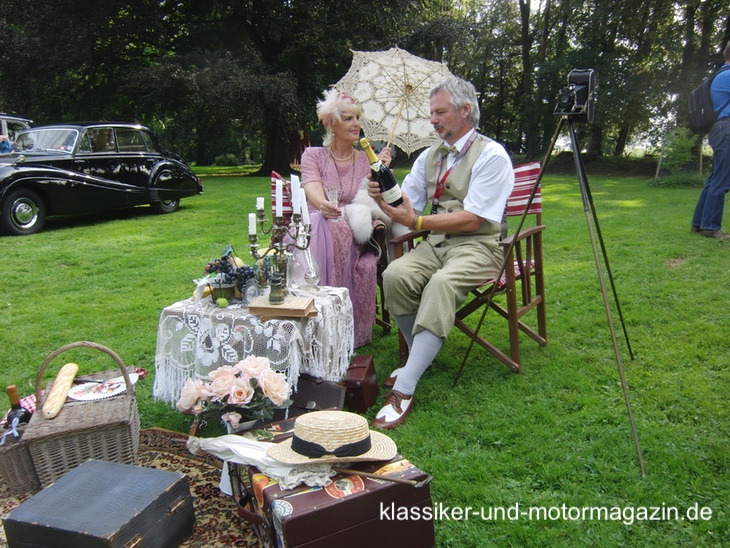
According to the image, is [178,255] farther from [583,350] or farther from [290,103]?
[290,103]

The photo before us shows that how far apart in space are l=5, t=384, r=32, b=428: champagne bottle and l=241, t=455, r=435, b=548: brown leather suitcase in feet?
3.82

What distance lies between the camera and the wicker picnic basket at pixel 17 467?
2.04 m

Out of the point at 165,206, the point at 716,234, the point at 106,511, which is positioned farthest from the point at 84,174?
the point at 716,234

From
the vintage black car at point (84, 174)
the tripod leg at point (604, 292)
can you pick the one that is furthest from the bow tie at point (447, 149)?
the vintage black car at point (84, 174)

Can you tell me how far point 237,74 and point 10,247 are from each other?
25.9 ft

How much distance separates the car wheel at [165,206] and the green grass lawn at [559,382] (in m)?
2.92

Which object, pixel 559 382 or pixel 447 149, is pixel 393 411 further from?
pixel 447 149

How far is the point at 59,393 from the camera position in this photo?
7.27ft

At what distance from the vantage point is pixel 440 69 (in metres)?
3.56

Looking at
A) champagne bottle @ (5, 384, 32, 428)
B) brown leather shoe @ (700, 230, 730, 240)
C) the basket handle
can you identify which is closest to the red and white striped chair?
the basket handle

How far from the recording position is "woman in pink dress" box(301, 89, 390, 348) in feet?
10.8

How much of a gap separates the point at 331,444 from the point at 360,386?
0.98m

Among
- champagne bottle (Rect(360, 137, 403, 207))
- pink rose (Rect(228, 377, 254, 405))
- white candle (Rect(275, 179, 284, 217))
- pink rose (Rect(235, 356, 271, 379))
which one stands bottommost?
pink rose (Rect(228, 377, 254, 405))

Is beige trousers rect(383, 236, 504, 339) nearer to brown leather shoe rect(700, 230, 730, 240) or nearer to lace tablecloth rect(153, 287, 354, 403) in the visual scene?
lace tablecloth rect(153, 287, 354, 403)
